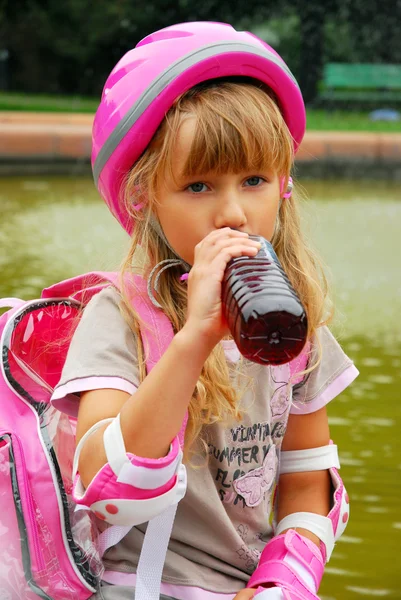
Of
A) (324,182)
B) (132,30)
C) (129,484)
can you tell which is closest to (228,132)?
(129,484)

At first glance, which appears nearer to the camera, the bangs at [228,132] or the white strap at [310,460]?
the bangs at [228,132]

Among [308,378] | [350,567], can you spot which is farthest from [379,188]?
[308,378]

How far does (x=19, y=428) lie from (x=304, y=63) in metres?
18.9

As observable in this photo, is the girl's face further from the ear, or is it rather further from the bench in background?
the bench in background

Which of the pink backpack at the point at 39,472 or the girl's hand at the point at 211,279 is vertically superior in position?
the girl's hand at the point at 211,279

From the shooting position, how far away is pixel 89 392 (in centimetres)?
166

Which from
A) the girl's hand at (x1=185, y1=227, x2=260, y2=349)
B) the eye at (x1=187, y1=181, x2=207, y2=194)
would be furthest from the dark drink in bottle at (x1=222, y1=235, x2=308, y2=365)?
the eye at (x1=187, y1=181, x2=207, y2=194)

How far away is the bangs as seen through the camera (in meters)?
1.72

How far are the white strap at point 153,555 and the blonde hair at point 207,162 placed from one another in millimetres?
133

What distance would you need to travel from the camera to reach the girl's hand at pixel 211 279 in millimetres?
1515

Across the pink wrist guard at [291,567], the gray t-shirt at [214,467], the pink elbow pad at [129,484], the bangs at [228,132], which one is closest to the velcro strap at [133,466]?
the pink elbow pad at [129,484]

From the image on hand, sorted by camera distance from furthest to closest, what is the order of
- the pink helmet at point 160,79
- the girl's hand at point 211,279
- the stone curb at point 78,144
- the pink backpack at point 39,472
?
the stone curb at point 78,144
the pink helmet at point 160,79
the pink backpack at point 39,472
the girl's hand at point 211,279

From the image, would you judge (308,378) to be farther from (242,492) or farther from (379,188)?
(379,188)

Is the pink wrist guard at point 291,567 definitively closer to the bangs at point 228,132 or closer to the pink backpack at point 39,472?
the pink backpack at point 39,472
